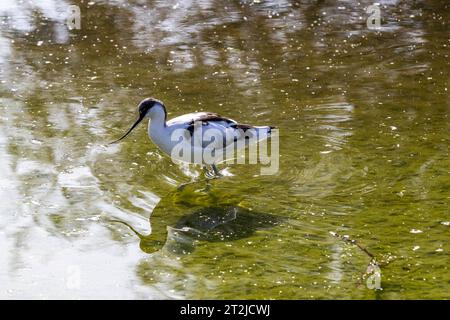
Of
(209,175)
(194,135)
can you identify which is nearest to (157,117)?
(194,135)

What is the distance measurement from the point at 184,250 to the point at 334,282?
3.80 feet

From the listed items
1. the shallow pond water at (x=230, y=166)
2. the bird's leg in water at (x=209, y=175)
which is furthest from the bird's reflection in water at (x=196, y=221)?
the bird's leg in water at (x=209, y=175)

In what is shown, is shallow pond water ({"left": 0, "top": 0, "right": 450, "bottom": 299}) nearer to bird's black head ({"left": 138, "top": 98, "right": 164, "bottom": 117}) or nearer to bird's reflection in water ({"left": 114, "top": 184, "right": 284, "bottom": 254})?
bird's reflection in water ({"left": 114, "top": 184, "right": 284, "bottom": 254})

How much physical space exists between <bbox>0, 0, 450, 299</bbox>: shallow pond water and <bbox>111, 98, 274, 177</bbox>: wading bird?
0.24 m

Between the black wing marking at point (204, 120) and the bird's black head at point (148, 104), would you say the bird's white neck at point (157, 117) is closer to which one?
the bird's black head at point (148, 104)

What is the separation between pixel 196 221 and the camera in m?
7.14

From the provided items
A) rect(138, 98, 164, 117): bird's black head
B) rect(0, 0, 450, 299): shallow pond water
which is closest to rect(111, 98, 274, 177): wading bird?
rect(138, 98, 164, 117): bird's black head

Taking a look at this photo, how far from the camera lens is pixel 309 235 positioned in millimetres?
6758

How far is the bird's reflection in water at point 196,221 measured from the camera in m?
6.72

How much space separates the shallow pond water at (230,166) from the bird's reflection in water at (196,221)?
0.02 metres

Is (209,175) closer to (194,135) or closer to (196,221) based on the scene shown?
(194,135)

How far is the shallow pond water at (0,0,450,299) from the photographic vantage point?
6.22 meters

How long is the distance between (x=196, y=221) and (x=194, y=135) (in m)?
0.97

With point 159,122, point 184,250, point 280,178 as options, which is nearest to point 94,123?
point 159,122
